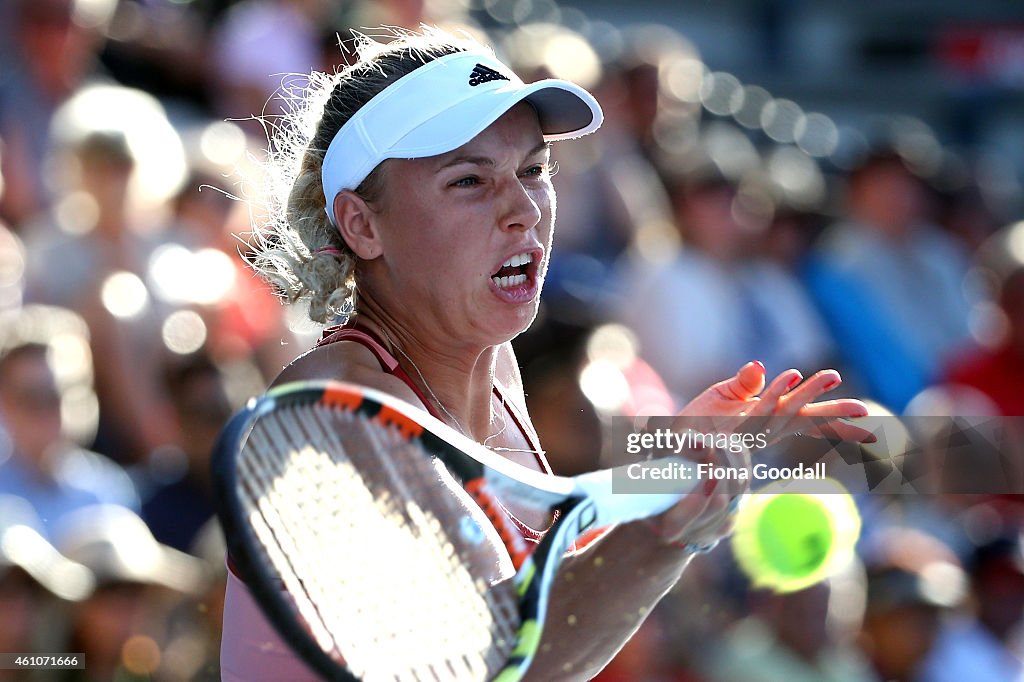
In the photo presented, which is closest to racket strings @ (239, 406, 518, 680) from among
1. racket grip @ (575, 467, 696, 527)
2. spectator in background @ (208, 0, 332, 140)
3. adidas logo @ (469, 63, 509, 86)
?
racket grip @ (575, 467, 696, 527)

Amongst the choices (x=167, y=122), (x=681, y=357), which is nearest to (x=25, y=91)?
(x=167, y=122)

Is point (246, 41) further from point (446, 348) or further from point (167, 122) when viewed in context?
point (446, 348)

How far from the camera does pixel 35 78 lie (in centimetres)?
500

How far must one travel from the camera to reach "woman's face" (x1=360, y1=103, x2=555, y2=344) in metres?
2.26

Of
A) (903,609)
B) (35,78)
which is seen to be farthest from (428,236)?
(35,78)

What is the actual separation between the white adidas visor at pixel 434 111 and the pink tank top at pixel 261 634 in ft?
0.92

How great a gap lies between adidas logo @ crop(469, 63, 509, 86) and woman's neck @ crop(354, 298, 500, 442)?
15.7 inches

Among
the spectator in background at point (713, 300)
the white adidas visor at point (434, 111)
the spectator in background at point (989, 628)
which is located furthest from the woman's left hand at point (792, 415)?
the spectator in background at point (713, 300)

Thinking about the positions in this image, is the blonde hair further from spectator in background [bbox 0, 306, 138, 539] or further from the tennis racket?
spectator in background [bbox 0, 306, 138, 539]

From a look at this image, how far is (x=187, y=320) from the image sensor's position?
4.40 metres

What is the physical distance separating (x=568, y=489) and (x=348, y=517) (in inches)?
11.3

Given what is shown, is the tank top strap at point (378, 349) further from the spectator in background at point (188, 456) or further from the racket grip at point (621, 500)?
the spectator in background at point (188, 456)

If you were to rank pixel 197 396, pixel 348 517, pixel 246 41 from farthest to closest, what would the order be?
pixel 246 41
pixel 197 396
pixel 348 517

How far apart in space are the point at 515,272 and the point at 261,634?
0.69m
